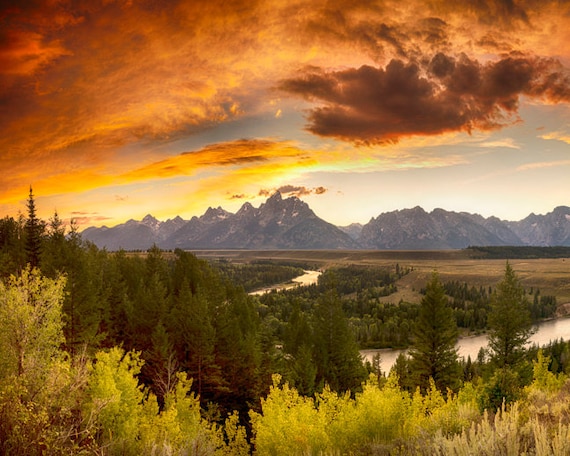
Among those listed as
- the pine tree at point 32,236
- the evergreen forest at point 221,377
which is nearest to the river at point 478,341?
the evergreen forest at point 221,377

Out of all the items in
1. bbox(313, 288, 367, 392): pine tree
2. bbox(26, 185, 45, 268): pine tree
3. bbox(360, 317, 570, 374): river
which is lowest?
bbox(360, 317, 570, 374): river

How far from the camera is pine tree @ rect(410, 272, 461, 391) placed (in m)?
47.5

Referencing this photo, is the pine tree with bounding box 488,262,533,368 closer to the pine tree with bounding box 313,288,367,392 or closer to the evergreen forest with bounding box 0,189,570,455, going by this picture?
the evergreen forest with bounding box 0,189,570,455

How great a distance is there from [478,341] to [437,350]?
329 ft

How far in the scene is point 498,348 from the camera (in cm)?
5469

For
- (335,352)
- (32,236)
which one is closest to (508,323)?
(335,352)

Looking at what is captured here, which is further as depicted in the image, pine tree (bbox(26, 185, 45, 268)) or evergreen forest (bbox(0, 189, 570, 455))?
pine tree (bbox(26, 185, 45, 268))

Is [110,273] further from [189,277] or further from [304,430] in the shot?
[304,430]

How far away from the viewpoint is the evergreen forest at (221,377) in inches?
754

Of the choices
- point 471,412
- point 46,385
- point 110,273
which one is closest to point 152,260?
point 110,273

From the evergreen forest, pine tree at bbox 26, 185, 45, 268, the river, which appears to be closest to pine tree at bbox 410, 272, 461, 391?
the evergreen forest

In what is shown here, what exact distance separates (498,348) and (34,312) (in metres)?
55.3

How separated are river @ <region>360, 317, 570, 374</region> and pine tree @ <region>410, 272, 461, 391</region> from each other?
50706 mm

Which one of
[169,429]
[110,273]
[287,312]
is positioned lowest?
[287,312]
